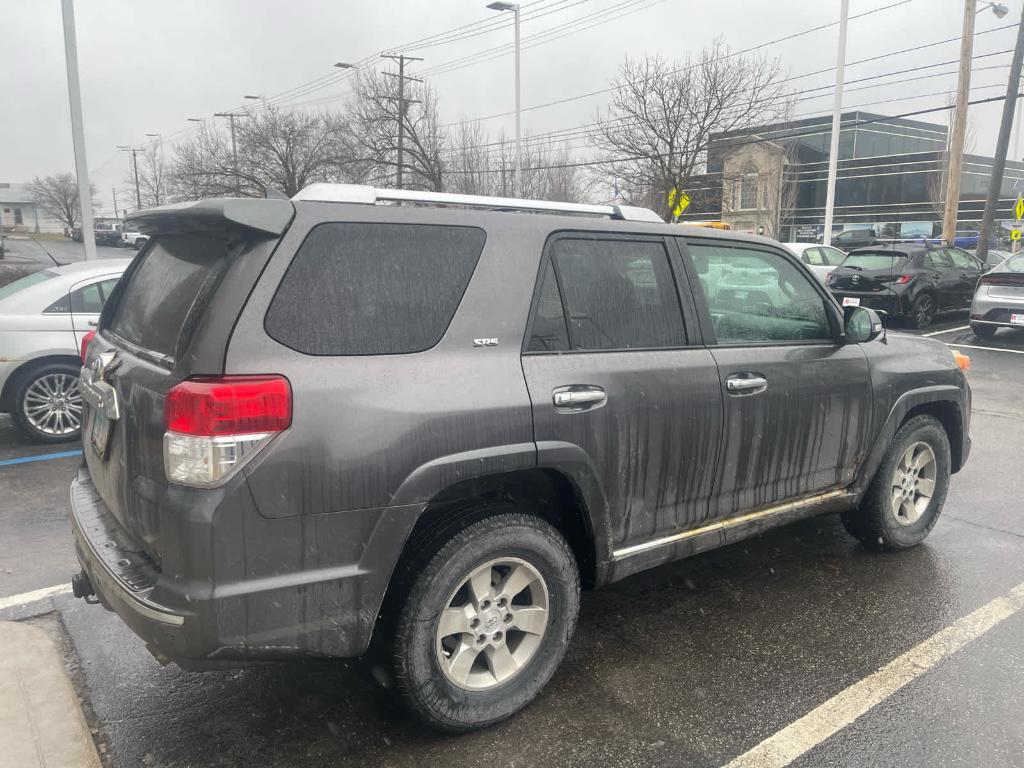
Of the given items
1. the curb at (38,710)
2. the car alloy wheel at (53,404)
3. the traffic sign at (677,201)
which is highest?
the traffic sign at (677,201)

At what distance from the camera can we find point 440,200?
9.20 ft

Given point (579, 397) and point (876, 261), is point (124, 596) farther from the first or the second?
point (876, 261)

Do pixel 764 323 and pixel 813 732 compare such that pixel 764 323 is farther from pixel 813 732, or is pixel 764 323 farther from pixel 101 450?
pixel 101 450

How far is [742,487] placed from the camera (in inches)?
136

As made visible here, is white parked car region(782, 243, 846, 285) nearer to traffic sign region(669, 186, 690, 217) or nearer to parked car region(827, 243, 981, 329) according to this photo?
parked car region(827, 243, 981, 329)

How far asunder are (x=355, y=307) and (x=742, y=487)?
1.99 m

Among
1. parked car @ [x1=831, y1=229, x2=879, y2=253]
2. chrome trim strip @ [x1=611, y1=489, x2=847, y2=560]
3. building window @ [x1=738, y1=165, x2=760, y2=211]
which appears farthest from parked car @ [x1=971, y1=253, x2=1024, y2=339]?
parked car @ [x1=831, y1=229, x2=879, y2=253]

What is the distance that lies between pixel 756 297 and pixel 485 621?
6.74ft

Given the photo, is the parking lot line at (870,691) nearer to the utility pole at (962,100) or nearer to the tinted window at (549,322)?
the tinted window at (549,322)

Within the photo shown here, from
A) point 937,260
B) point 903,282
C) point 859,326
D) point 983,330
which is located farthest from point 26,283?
point 937,260

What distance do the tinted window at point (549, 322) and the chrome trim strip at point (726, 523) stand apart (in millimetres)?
885

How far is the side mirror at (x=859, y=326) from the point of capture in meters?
3.85

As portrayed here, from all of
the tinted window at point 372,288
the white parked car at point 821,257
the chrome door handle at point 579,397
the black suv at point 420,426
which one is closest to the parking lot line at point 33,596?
the black suv at point 420,426

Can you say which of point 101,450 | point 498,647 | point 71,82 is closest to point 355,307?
point 101,450
